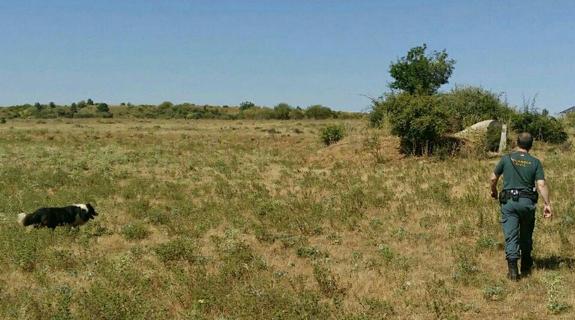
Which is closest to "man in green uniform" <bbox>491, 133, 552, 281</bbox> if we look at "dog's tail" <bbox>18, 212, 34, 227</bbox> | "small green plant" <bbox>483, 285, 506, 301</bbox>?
"small green plant" <bbox>483, 285, 506, 301</bbox>

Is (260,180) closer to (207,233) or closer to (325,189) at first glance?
(325,189)

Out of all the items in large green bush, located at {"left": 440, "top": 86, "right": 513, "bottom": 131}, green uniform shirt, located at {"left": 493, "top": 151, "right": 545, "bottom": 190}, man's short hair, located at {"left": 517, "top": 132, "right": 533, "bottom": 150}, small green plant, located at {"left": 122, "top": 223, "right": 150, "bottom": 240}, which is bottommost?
small green plant, located at {"left": 122, "top": 223, "right": 150, "bottom": 240}

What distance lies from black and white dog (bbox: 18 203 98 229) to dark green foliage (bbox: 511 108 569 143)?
834 inches

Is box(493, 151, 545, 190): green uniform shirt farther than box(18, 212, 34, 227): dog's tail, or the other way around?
box(18, 212, 34, 227): dog's tail

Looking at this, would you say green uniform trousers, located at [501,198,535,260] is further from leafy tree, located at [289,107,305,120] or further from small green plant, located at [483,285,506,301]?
leafy tree, located at [289,107,305,120]

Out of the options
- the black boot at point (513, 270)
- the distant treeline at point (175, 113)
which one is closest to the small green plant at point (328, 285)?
the black boot at point (513, 270)

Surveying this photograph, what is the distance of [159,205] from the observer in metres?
13.7

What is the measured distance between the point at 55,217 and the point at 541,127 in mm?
22588

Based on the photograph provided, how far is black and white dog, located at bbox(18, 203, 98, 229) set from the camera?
34.8ft

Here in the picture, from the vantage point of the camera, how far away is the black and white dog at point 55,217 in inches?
418

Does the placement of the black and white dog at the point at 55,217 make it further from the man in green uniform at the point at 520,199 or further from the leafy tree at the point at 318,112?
the leafy tree at the point at 318,112

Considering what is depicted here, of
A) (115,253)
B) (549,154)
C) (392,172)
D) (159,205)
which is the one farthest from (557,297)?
(549,154)

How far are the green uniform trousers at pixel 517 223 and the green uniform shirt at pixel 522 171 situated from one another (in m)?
0.24

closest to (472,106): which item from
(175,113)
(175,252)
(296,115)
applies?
(175,252)
